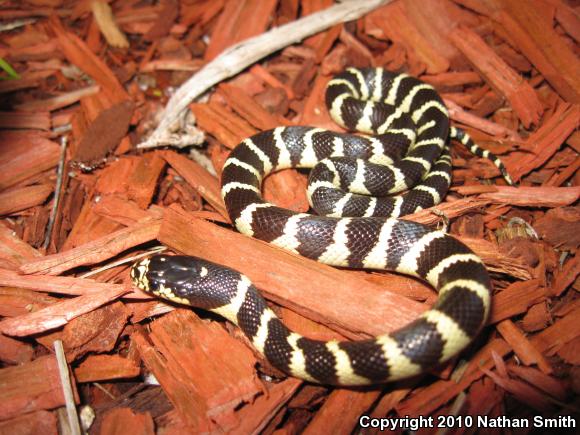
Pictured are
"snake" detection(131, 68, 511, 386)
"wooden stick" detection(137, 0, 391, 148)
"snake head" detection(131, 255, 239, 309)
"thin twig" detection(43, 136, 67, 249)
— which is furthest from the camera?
"wooden stick" detection(137, 0, 391, 148)

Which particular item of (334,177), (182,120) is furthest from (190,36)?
(334,177)

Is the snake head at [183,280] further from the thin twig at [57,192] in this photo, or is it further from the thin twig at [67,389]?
the thin twig at [57,192]

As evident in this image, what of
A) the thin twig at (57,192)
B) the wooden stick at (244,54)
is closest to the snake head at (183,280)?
the thin twig at (57,192)

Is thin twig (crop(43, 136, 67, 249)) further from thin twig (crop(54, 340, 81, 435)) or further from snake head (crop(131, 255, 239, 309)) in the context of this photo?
thin twig (crop(54, 340, 81, 435))

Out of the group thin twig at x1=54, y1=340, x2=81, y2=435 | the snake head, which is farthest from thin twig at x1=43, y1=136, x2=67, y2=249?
thin twig at x1=54, y1=340, x2=81, y2=435

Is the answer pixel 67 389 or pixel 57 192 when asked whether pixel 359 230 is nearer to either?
pixel 67 389

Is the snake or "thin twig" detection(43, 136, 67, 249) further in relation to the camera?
"thin twig" detection(43, 136, 67, 249)

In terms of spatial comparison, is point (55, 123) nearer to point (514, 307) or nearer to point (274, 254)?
point (274, 254)

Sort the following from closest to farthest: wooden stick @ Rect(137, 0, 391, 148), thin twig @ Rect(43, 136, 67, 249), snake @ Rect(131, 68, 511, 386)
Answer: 1. snake @ Rect(131, 68, 511, 386)
2. thin twig @ Rect(43, 136, 67, 249)
3. wooden stick @ Rect(137, 0, 391, 148)
